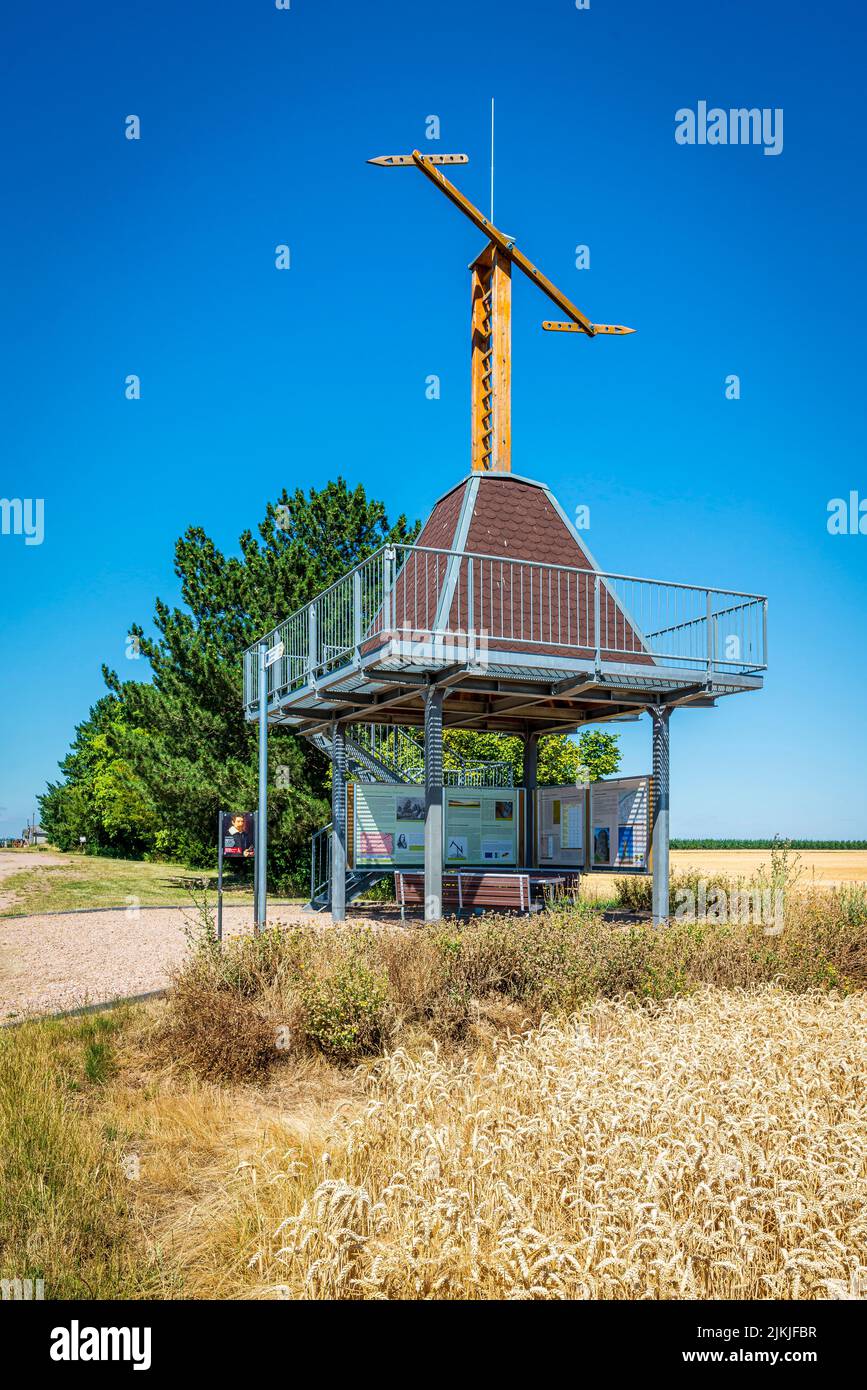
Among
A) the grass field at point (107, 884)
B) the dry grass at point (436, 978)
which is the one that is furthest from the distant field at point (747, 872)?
the dry grass at point (436, 978)

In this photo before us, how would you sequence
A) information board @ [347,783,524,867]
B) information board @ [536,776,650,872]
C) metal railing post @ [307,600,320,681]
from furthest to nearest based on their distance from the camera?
1. information board @ [347,783,524,867]
2. information board @ [536,776,650,872]
3. metal railing post @ [307,600,320,681]

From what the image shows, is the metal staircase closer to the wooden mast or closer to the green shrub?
the wooden mast

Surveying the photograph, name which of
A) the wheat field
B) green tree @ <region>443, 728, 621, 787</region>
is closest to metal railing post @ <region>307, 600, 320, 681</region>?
the wheat field

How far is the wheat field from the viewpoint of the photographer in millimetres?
4047

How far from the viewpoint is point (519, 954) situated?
32.4ft

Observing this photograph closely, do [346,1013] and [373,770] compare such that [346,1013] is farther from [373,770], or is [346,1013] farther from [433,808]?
[373,770]

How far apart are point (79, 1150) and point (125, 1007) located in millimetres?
3932

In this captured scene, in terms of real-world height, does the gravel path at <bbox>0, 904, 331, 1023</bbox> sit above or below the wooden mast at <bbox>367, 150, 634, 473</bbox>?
below

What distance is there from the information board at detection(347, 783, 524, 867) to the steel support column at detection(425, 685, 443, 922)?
3.03 m

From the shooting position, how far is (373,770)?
66.6 feet

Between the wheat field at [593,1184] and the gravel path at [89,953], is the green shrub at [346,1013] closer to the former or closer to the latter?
the wheat field at [593,1184]

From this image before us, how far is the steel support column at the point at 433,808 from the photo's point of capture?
15242mm

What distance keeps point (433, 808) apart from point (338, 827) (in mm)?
4116

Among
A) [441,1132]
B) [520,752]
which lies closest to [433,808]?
[441,1132]
